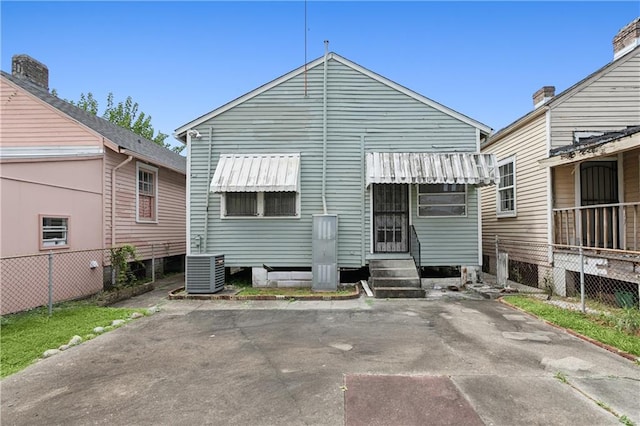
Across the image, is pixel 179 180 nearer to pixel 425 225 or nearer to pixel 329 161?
pixel 329 161

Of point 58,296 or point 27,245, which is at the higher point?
point 27,245

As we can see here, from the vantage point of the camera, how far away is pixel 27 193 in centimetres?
697

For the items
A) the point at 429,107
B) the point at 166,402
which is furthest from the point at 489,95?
the point at 166,402

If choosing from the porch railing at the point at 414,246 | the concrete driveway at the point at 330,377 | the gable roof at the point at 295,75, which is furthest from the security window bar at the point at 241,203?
the porch railing at the point at 414,246

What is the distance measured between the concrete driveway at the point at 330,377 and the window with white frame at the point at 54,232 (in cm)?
331

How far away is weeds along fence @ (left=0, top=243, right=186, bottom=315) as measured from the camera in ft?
21.6

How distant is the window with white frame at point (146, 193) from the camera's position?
11016mm

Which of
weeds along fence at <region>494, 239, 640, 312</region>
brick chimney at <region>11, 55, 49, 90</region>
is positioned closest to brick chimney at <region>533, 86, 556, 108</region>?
weeds along fence at <region>494, 239, 640, 312</region>

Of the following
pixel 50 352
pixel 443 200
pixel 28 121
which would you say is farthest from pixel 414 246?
pixel 28 121

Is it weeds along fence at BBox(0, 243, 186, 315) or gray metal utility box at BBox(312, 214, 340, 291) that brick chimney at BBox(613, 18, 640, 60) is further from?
weeds along fence at BBox(0, 243, 186, 315)

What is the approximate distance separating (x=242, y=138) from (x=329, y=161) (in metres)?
2.64

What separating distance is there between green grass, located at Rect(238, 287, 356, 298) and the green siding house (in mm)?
689

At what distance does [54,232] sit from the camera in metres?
7.77

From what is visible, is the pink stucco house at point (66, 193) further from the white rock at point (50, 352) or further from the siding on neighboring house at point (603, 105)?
the siding on neighboring house at point (603, 105)
